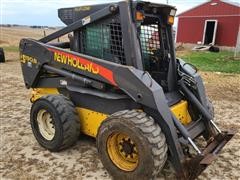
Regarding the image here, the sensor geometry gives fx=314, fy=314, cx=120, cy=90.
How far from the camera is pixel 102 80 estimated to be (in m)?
3.95

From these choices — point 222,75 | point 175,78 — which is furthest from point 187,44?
point 175,78

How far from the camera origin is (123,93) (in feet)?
12.9

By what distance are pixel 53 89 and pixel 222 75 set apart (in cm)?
725

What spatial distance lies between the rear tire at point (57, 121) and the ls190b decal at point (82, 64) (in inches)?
19.7

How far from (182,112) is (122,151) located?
1.13 metres

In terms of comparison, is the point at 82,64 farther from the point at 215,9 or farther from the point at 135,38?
the point at 215,9

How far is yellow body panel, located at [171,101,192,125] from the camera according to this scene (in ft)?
13.7

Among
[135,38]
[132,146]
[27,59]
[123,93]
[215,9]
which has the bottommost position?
[132,146]

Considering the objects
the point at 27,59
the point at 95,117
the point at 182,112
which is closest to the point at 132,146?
the point at 95,117

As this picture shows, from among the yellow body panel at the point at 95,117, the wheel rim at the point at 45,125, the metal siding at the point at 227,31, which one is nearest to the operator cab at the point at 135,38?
the yellow body panel at the point at 95,117

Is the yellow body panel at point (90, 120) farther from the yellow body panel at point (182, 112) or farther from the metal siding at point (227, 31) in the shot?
the metal siding at point (227, 31)

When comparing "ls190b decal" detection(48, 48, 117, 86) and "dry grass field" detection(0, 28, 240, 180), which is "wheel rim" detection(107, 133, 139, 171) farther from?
"ls190b decal" detection(48, 48, 117, 86)

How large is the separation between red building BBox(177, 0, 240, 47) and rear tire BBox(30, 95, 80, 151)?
65.8ft

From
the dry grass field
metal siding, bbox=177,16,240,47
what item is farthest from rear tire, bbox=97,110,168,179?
metal siding, bbox=177,16,240,47
